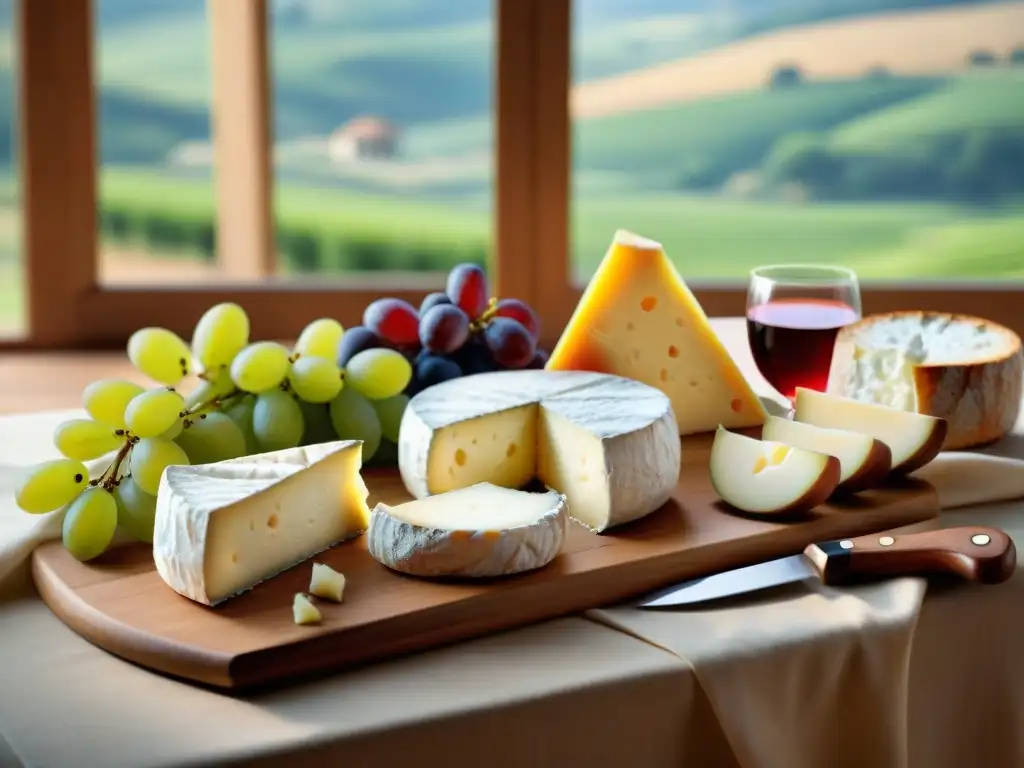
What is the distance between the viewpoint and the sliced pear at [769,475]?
1155 millimetres

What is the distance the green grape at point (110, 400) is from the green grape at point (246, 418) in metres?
0.10

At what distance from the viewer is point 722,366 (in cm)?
144

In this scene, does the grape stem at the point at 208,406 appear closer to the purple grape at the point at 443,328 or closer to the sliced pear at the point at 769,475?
the purple grape at the point at 443,328

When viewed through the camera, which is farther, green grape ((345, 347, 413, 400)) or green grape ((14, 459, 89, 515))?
green grape ((345, 347, 413, 400))

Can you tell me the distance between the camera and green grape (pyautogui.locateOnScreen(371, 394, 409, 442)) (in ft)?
4.39

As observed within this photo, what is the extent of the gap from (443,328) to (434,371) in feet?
0.16

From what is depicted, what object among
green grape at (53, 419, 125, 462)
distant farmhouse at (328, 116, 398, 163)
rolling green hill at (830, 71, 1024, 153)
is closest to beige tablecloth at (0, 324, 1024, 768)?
green grape at (53, 419, 125, 462)

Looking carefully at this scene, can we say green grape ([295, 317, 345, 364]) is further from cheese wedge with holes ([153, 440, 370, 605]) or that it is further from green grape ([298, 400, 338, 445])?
cheese wedge with holes ([153, 440, 370, 605])

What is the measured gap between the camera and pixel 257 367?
124 centimetres

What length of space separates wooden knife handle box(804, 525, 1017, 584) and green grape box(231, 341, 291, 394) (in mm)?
530

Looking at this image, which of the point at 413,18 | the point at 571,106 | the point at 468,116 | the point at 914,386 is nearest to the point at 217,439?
the point at 914,386

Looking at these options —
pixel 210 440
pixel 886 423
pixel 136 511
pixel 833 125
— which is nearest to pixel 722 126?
pixel 833 125

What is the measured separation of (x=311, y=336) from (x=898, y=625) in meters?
0.70

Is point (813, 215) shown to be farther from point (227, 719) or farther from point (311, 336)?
point (227, 719)
